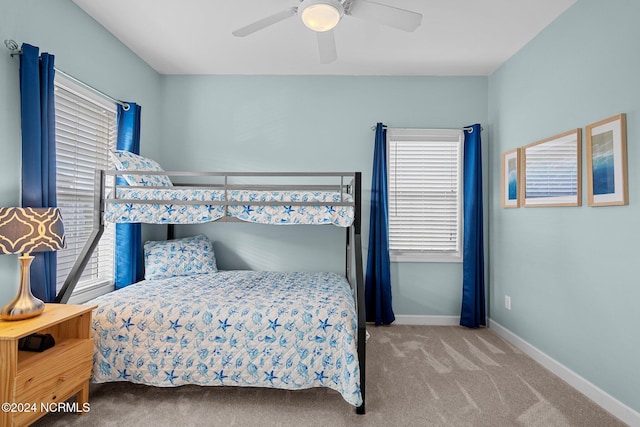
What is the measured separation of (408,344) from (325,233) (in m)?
1.27

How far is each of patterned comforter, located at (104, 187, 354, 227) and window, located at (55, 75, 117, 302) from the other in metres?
0.36

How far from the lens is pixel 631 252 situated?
1725 millimetres

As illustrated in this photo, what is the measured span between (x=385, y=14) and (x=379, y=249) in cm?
199

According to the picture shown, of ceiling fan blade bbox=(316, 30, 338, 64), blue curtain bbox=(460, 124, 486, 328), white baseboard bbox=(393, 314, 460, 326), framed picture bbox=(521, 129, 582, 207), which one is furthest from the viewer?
white baseboard bbox=(393, 314, 460, 326)

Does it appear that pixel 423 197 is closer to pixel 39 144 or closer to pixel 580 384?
pixel 580 384

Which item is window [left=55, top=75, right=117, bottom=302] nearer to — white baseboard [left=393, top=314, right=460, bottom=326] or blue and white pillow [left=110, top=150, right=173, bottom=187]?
blue and white pillow [left=110, top=150, right=173, bottom=187]

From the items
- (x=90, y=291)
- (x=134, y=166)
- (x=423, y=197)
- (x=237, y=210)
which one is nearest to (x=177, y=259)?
(x=90, y=291)

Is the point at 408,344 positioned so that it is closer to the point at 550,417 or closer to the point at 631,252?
the point at 550,417

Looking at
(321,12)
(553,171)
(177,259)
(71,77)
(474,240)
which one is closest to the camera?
(321,12)

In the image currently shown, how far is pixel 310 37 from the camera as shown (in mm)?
2520

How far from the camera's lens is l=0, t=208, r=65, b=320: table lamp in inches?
57.3

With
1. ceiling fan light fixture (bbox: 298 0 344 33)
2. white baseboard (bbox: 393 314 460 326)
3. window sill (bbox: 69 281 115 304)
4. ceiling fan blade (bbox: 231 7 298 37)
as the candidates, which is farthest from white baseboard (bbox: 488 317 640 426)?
window sill (bbox: 69 281 115 304)

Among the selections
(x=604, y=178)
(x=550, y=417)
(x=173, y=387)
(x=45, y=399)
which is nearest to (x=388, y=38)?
(x=604, y=178)

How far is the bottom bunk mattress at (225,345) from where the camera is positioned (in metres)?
1.82
